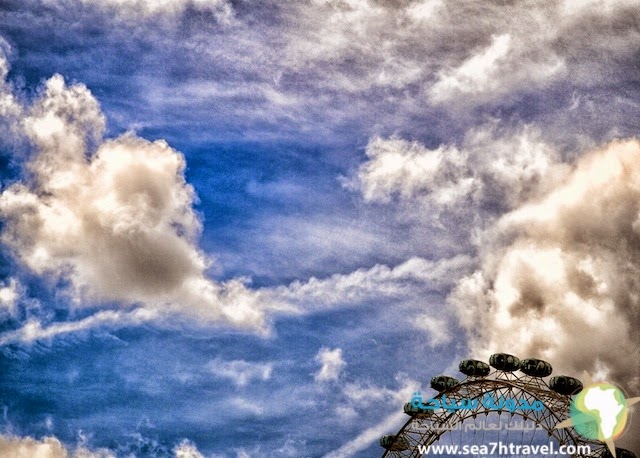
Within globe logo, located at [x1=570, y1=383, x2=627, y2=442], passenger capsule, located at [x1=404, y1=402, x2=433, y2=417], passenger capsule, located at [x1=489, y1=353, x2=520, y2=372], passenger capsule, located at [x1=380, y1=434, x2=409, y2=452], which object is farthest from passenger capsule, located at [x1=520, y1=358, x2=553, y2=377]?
passenger capsule, located at [x1=380, y1=434, x2=409, y2=452]

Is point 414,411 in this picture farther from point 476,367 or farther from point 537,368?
point 537,368

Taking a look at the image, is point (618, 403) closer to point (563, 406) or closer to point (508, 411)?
point (563, 406)

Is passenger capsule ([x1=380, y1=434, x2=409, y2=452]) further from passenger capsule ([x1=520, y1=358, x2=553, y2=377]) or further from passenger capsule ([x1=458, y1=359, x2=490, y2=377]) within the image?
passenger capsule ([x1=520, y1=358, x2=553, y2=377])

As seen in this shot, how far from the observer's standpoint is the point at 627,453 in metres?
55.7

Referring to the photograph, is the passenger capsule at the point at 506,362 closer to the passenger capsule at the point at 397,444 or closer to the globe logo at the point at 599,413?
the globe logo at the point at 599,413

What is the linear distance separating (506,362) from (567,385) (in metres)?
4.48

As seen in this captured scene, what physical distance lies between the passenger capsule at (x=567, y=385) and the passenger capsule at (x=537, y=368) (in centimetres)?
98

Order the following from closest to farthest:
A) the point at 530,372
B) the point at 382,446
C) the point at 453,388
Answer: the point at 530,372 < the point at 453,388 < the point at 382,446

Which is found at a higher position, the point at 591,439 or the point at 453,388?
the point at 453,388

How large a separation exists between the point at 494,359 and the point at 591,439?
836cm

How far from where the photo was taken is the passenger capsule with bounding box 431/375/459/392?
6397 cm

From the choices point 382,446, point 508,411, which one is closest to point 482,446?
point 508,411

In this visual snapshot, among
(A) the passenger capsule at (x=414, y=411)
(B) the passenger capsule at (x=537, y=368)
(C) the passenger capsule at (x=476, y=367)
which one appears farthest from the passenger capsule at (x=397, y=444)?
(B) the passenger capsule at (x=537, y=368)

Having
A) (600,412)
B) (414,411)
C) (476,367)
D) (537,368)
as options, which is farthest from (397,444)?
(600,412)
